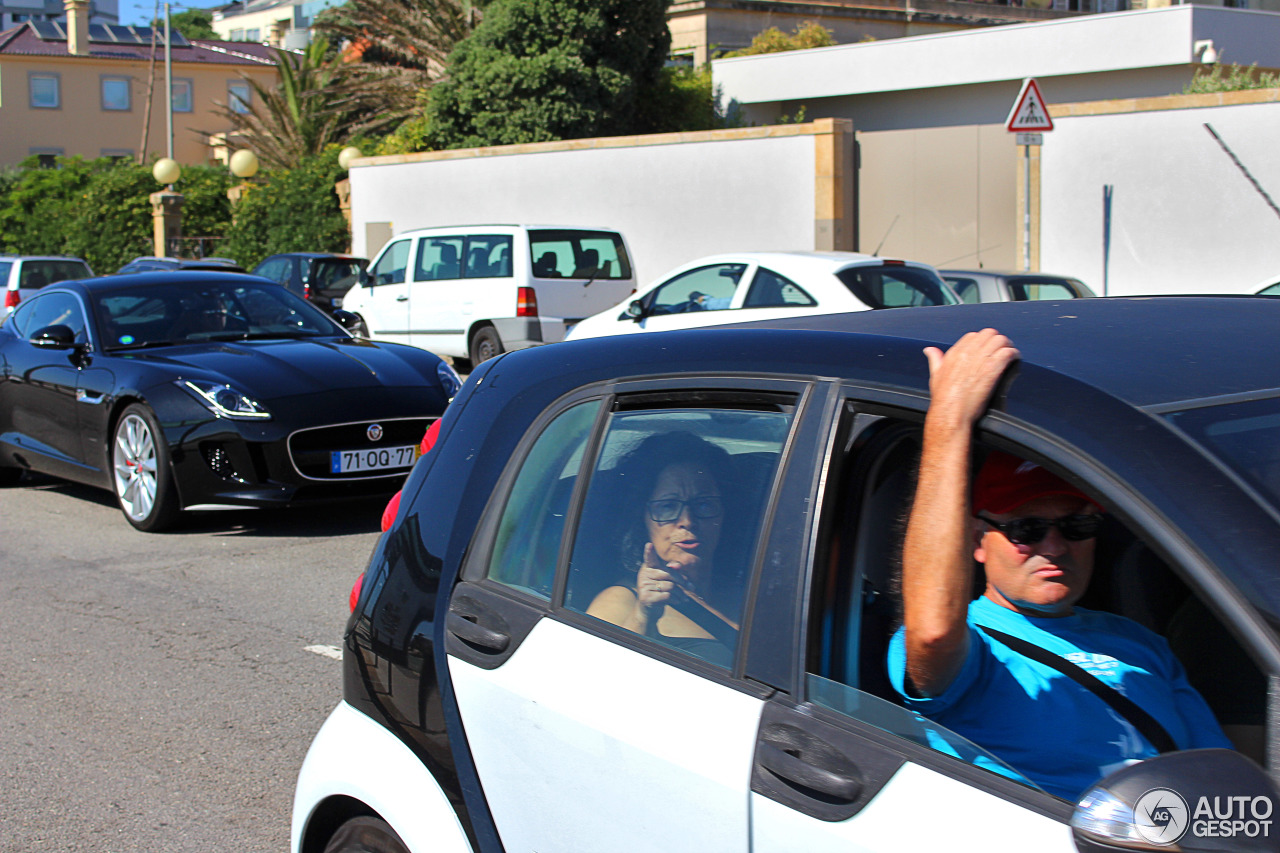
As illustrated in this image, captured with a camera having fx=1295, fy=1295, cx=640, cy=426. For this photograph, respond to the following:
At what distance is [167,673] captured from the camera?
5195 mm

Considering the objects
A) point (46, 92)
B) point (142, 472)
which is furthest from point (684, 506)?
point (46, 92)

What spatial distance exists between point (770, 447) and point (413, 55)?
31.9 metres

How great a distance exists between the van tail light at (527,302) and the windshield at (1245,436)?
14159mm

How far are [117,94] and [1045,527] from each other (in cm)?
7095

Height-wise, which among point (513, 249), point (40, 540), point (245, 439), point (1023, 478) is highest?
point (513, 249)

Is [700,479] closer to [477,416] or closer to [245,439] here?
[477,416]

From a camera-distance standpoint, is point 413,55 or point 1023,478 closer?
point 1023,478

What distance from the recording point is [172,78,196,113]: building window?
67.3 metres

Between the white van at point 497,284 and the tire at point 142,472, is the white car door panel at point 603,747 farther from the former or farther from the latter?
the white van at point 497,284

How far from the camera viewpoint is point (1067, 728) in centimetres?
178

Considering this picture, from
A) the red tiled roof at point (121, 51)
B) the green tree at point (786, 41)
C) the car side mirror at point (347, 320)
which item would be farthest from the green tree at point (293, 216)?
the red tiled roof at point (121, 51)

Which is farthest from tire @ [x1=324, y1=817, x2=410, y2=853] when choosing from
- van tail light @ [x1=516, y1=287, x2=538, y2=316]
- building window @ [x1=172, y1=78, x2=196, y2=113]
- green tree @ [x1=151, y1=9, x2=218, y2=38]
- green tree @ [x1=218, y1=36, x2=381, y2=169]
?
green tree @ [x1=151, y1=9, x2=218, y2=38]

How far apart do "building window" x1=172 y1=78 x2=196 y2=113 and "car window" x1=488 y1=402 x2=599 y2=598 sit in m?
70.9

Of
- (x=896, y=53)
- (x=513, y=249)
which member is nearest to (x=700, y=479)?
(x=513, y=249)
